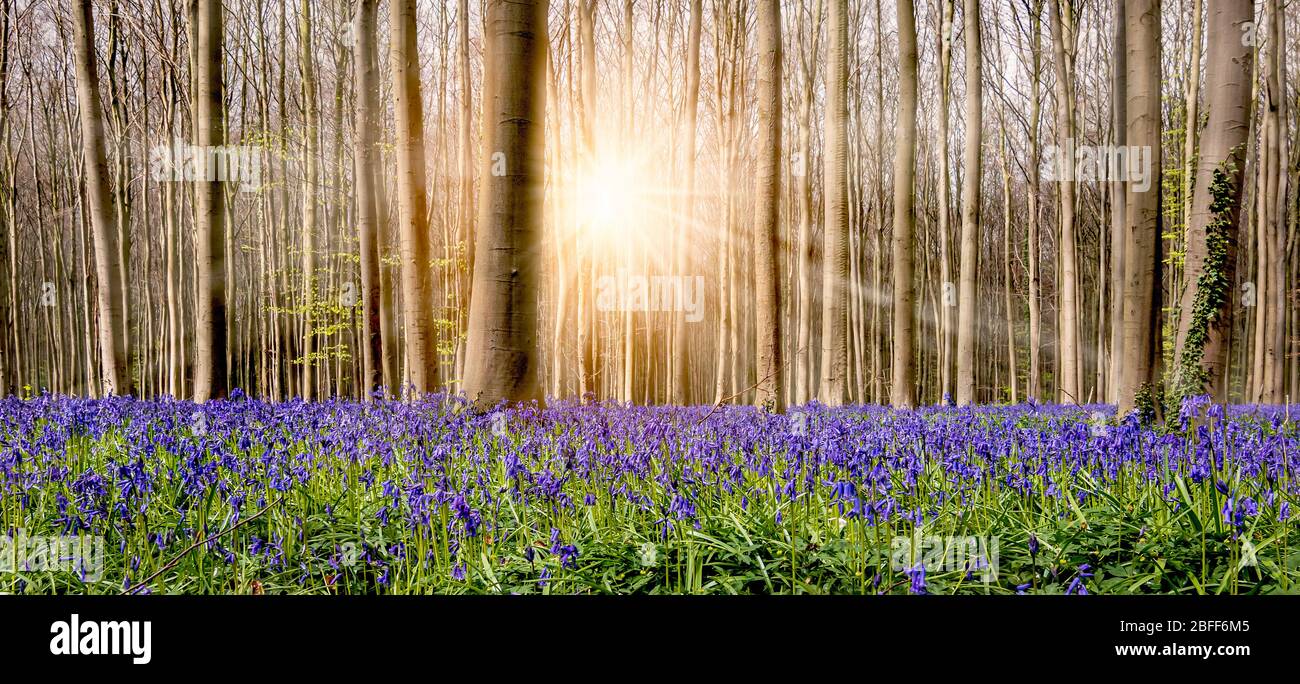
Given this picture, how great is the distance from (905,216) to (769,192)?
10.7 feet

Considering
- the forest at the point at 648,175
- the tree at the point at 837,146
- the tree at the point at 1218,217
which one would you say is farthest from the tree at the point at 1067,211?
the tree at the point at 1218,217

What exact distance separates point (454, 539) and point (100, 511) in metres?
1.32

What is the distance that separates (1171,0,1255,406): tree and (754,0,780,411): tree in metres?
4.26

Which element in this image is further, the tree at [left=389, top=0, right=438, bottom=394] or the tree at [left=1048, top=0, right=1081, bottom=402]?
the tree at [left=1048, top=0, right=1081, bottom=402]

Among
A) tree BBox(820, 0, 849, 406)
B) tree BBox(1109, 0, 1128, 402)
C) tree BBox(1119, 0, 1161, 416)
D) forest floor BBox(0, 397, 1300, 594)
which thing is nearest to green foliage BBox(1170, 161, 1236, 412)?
tree BBox(1119, 0, 1161, 416)

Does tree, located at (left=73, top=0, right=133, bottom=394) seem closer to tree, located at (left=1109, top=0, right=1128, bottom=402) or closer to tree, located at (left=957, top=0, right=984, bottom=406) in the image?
tree, located at (left=957, top=0, right=984, bottom=406)

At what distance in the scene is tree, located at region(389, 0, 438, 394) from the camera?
313 inches

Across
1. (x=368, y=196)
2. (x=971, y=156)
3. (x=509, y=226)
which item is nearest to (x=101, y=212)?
(x=368, y=196)

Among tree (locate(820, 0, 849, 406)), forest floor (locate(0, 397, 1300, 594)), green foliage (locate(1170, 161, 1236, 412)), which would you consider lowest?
forest floor (locate(0, 397, 1300, 594))

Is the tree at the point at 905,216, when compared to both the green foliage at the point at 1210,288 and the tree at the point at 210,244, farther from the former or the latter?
the tree at the point at 210,244

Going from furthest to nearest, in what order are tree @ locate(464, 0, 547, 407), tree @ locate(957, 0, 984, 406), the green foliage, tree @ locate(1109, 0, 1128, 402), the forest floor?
tree @ locate(957, 0, 984, 406)
tree @ locate(1109, 0, 1128, 402)
tree @ locate(464, 0, 547, 407)
the green foliage
the forest floor

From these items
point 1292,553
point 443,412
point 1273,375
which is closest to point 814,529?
point 1292,553

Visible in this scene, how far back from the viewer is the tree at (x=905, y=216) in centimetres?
1059
